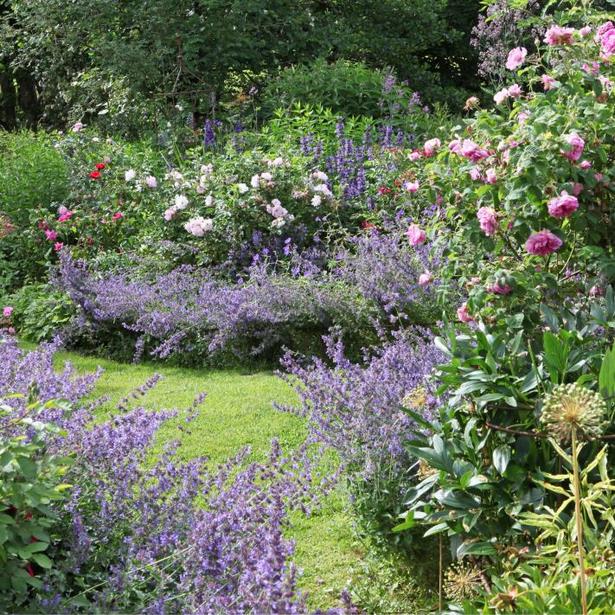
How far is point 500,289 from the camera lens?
3.11 meters

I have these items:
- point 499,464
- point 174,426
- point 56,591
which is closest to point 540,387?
point 499,464

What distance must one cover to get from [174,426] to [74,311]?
1997 mm

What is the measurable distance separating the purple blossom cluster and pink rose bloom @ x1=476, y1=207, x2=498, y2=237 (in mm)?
555

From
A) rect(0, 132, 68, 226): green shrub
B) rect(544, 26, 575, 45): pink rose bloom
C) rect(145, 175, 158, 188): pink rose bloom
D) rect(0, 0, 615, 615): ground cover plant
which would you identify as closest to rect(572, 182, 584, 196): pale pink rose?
rect(0, 0, 615, 615): ground cover plant

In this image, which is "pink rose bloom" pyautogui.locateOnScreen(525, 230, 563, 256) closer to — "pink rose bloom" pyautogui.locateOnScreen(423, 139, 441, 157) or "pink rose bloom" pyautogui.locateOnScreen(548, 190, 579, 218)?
"pink rose bloom" pyautogui.locateOnScreen(548, 190, 579, 218)

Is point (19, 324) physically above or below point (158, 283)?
below

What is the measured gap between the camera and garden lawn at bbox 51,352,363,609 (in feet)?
10.8

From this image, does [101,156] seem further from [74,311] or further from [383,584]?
[383,584]

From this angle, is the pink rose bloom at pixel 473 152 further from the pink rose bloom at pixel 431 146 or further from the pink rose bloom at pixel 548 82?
the pink rose bloom at pixel 431 146

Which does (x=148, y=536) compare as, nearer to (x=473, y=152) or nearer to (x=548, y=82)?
(x=473, y=152)

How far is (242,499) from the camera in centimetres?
257

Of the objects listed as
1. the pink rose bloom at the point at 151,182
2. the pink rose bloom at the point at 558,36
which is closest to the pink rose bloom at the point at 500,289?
the pink rose bloom at the point at 558,36

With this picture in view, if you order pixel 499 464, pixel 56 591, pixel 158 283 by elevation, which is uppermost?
pixel 499 464

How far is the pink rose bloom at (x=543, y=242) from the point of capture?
10.0 feet
